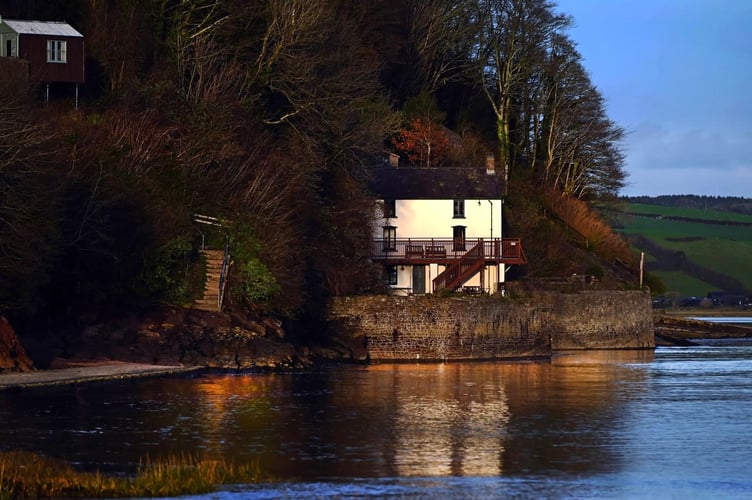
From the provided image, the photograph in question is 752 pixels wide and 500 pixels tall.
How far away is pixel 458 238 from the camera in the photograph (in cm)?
7856

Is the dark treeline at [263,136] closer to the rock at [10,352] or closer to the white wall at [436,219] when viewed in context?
the rock at [10,352]

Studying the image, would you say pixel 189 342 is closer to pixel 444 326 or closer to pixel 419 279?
pixel 444 326

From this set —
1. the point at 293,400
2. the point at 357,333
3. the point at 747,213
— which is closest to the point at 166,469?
the point at 293,400

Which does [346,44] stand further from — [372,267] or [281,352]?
[281,352]

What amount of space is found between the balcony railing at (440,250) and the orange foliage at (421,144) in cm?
1201

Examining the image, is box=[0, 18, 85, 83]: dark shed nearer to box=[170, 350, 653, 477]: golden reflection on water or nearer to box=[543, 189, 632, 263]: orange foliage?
box=[170, 350, 653, 477]: golden reflection on water

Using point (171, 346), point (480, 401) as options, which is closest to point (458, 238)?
point (171, 346)

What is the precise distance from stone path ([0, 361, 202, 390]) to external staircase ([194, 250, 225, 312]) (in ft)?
16.7

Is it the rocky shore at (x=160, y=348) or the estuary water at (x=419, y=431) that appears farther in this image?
the rocky shore at (x=160, y=348)

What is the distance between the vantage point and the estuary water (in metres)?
30.9

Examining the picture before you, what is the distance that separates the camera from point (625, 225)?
17475 cm

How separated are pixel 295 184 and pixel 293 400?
75.0 feet

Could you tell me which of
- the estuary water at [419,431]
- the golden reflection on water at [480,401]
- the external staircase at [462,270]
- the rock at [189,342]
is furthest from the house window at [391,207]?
the estuary water at [419,431]

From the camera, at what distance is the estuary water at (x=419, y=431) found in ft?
102
